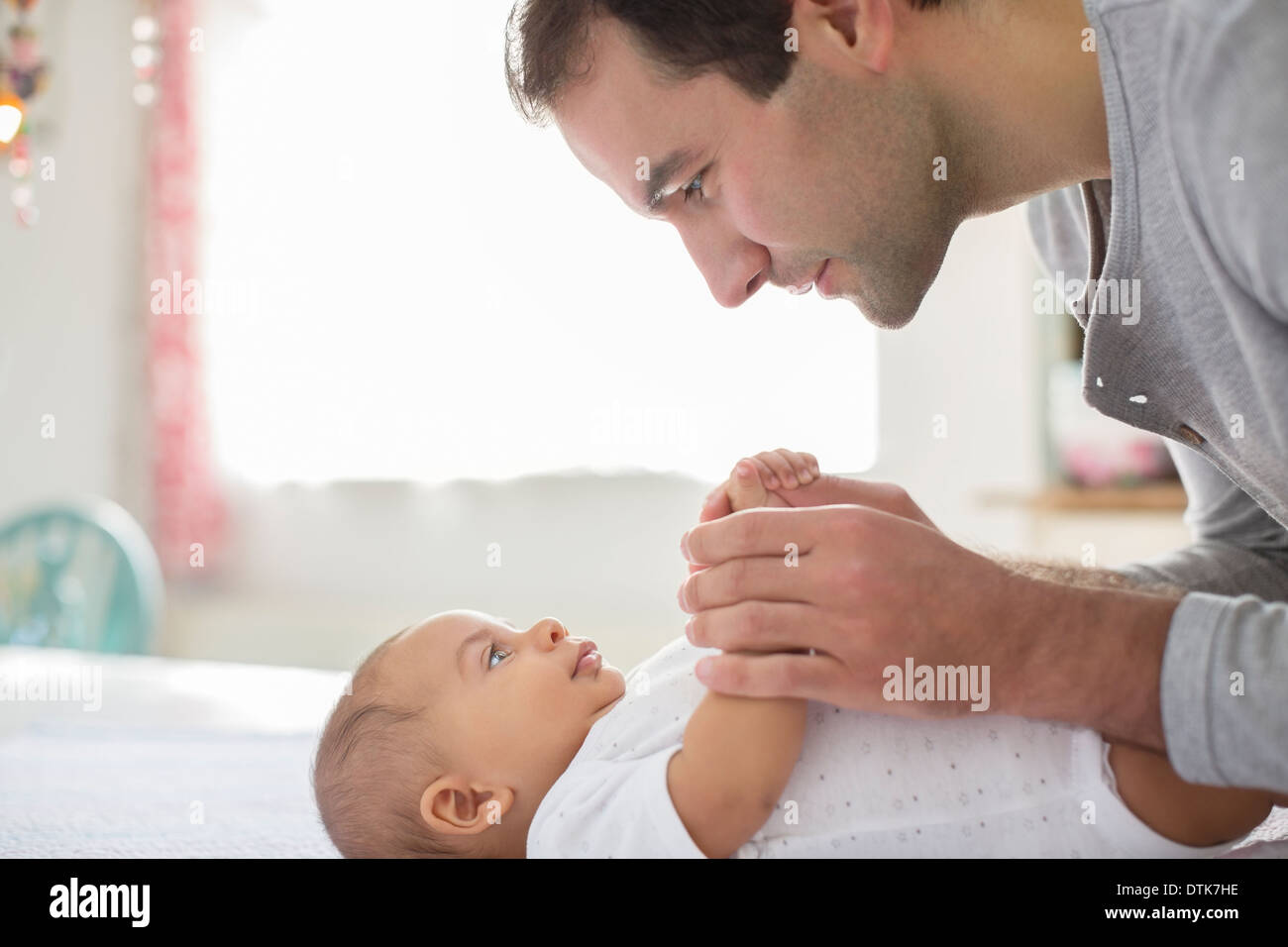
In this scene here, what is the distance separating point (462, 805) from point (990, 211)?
94cm

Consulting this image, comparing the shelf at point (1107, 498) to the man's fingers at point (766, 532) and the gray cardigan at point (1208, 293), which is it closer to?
the gray cardigan at point (1208, 293)

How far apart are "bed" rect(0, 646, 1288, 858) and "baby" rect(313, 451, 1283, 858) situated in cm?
13

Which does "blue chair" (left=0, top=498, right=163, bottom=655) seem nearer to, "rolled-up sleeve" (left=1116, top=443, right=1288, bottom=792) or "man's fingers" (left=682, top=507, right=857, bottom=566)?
"man's fingers" (left=682, top=507, right=857, bottom=566)

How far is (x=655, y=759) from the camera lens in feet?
3.39

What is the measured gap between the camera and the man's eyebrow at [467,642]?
1.20 m

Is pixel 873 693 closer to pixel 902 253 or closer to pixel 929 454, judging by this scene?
pixel 902 253

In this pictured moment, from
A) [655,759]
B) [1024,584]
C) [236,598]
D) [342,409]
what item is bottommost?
[236,598]

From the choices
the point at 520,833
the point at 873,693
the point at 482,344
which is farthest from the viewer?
the point at 482,344

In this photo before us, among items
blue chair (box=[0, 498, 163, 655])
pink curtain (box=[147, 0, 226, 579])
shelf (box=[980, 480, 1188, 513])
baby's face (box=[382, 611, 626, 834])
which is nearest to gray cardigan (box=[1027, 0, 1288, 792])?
baby's face (box=[382, 611, 626, 834])

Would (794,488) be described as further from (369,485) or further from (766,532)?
(369,485)

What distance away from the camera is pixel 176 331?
4141mm

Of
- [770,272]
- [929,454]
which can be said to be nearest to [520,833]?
[770,272]

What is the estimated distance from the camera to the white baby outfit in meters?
0.99
